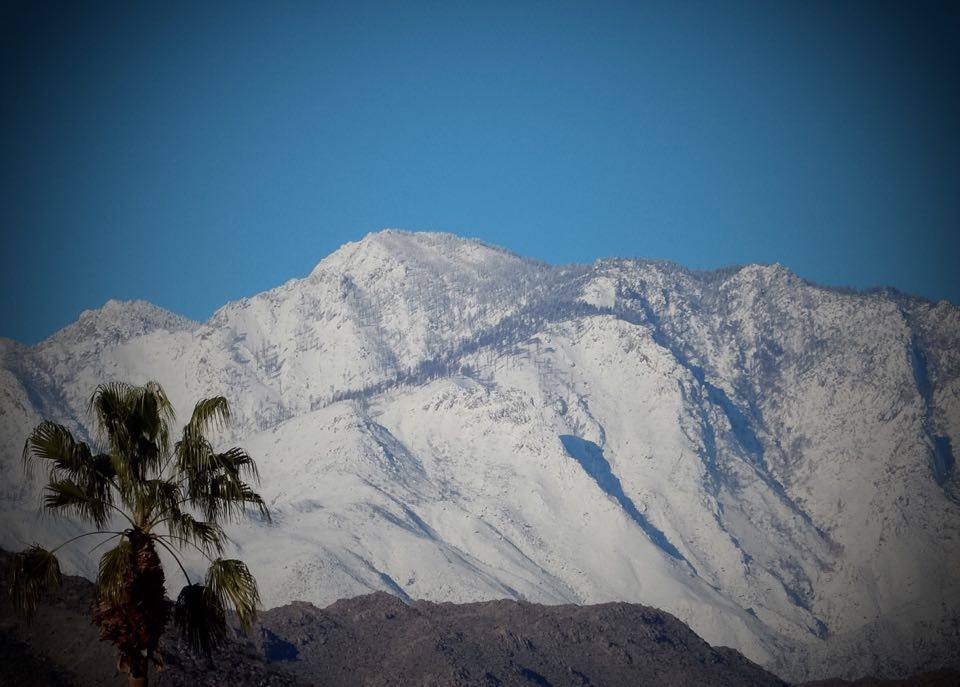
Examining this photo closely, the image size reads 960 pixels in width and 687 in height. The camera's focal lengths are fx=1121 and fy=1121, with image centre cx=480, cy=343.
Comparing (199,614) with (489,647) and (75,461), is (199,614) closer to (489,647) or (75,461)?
(75,461)

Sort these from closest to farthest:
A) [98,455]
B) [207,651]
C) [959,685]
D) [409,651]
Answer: [207,651] < [98,455] < [959,685] < [409,651]

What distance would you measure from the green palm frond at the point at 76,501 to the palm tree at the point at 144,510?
0.02 m

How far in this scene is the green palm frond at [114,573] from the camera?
2641 cm

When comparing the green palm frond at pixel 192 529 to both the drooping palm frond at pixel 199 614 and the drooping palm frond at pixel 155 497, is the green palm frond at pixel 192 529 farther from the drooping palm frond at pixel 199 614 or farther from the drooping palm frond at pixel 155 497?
the drooping palm frond at pixel 199 614

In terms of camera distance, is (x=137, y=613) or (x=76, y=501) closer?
(x=137, y=613)

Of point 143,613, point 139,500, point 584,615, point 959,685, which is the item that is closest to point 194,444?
point 139,500

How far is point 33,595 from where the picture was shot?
88.1 ft

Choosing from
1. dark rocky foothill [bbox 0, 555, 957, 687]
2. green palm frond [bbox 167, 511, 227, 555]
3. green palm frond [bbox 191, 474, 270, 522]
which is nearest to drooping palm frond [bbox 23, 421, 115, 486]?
green palm frond [bbox 167, 511, 227, 555]

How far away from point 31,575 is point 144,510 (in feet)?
9.69

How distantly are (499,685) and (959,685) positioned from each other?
50912 mm

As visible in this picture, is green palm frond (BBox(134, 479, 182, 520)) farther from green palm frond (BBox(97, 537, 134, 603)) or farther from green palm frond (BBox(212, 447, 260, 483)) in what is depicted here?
green palm frond (BBox(212, 447, 260, 483))

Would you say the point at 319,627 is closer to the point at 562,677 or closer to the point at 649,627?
the point at 562,677

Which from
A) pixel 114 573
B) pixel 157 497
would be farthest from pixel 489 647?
pixel 114 573

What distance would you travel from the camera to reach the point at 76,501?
27.3 m
